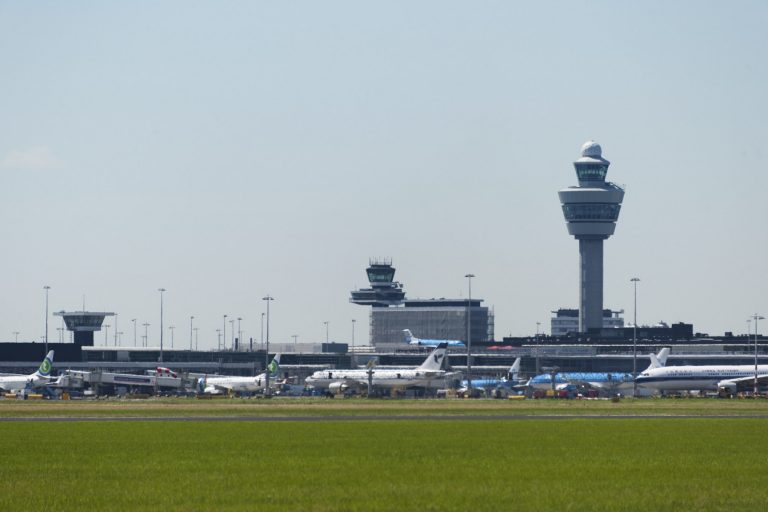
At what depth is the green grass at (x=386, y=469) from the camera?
3512 cm

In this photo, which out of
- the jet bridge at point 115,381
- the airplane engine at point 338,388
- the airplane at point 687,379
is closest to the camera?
the airplane at point 687,379

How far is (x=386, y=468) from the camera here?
44812 mm

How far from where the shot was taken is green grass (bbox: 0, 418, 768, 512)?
3512 cm

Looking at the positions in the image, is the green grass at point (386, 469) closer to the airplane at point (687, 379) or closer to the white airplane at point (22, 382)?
the airplane at point (687, 379)

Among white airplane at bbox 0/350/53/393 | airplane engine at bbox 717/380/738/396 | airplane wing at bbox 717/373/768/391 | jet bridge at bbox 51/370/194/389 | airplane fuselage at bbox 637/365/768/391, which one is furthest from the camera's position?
white airplane at bbox 0/350/53/393

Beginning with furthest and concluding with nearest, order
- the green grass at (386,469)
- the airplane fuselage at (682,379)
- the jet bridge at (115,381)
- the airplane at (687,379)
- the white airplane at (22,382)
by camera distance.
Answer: the white airplane at (22,382) < the jet bridge at (115,381) < the airplane fuselage at (682,379) < the airplane at (687,379) < the green grass at (386,469)

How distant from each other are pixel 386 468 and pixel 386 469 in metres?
0.41

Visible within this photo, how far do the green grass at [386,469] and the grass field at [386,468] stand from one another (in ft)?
0.17

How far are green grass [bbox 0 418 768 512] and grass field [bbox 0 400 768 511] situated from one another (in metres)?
0.05

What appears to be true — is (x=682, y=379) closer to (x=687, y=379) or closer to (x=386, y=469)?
(x=687, y=379)

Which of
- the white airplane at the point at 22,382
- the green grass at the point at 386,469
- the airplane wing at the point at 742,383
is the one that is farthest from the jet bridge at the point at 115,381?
the green grass at the point at 386,469

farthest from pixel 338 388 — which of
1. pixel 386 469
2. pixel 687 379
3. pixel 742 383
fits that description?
pixel 386 469

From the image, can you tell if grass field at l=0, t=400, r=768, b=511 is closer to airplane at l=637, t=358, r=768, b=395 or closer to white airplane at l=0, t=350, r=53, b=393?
airplane at l=637, t=358, r=768, b=395

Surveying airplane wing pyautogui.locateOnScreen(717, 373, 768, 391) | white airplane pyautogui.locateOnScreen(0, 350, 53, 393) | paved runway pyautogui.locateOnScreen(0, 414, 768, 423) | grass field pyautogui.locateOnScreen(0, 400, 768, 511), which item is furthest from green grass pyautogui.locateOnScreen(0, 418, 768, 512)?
white airplane pyautogui.locateOnScreen(0, 350, 53, 393)
